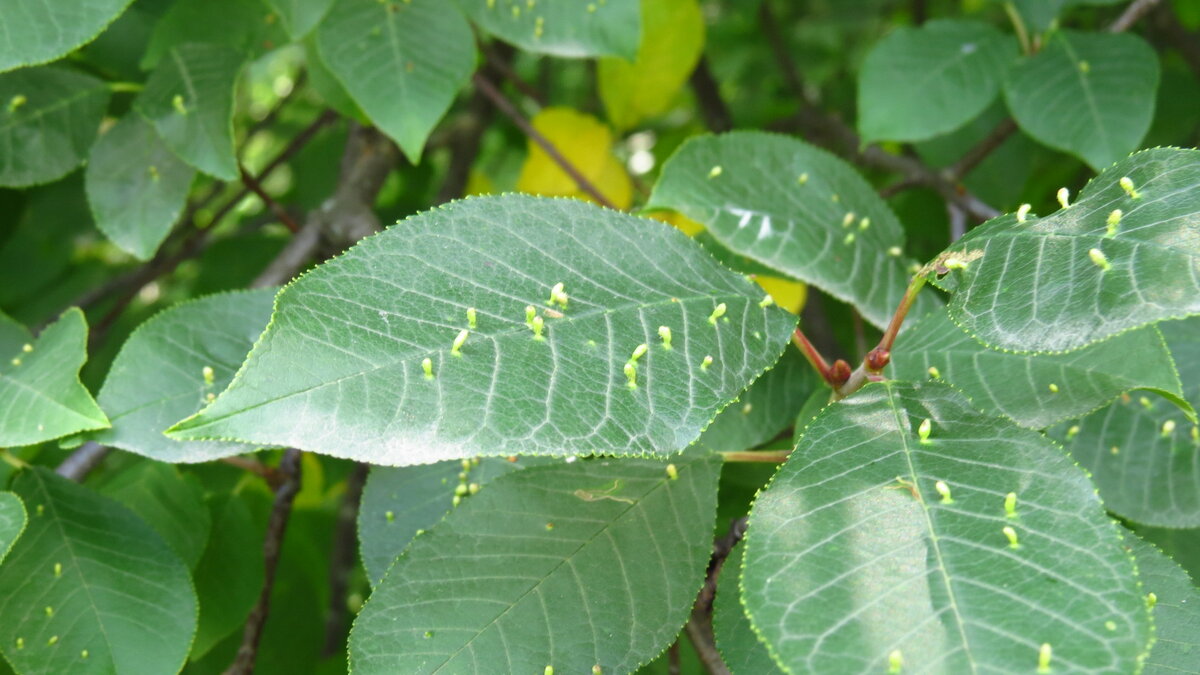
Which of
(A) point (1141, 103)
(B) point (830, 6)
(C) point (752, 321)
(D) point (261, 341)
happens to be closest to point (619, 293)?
(C) point (752, 321)

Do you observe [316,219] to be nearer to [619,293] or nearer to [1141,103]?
[619,293]

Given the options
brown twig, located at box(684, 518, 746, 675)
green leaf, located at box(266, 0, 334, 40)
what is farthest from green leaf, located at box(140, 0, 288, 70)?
brown twig, located at box(684, 518, 746, 675)

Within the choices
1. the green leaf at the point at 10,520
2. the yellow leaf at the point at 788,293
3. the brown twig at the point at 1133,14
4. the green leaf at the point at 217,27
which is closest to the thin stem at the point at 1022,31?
the brown twig at the point at 1133,14

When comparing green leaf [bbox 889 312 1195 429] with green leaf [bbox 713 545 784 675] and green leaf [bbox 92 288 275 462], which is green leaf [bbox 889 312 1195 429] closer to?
green leaf [bbox 713 545 784 675]

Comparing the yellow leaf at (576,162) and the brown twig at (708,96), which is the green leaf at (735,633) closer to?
the yellow leaf at (576,162)

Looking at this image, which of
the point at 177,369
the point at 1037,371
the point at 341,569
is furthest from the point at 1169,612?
the point at 341,569

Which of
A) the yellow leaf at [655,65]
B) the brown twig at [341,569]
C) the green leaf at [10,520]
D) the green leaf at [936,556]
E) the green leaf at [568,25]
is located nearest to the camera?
the green leaf at [936,556]
